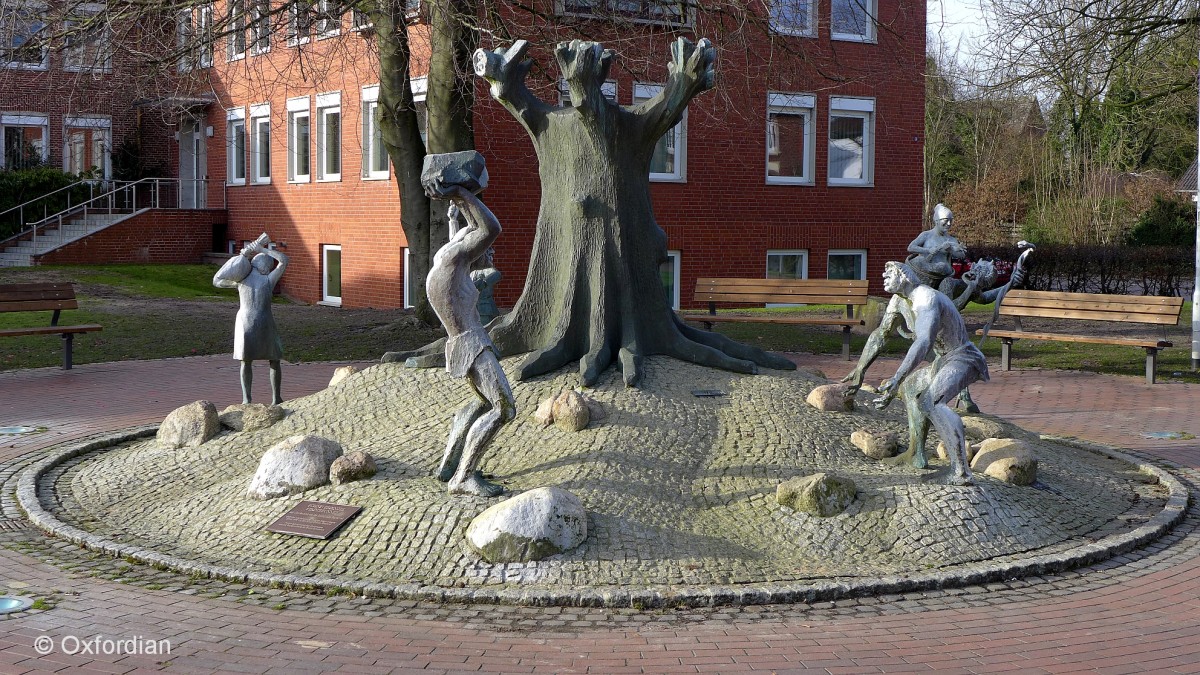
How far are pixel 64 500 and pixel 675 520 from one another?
175 inches

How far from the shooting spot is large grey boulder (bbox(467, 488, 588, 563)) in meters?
6.96

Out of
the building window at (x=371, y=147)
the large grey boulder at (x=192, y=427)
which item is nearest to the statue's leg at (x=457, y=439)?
the large grey boulder at (x=192, y=427)

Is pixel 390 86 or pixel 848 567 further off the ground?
pixel 390 86

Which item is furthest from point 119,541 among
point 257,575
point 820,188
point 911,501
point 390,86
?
point 820,188

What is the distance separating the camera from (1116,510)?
28.6 ft

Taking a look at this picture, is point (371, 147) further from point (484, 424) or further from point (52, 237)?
point (484, 424)

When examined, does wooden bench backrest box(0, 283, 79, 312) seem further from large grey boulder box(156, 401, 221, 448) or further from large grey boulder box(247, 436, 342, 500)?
large grey boulder box(247, 436, 342, 500)

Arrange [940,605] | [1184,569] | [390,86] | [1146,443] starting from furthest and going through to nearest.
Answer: [390,86], [1146,443], [1184,569], [940,605]

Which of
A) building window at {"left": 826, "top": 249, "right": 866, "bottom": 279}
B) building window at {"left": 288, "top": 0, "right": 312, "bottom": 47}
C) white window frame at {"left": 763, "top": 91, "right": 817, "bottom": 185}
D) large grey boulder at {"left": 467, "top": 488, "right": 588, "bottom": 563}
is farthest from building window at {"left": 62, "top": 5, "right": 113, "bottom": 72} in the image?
building window at {"left": 826, "top": 249, "right": 866, "bottom": 279}

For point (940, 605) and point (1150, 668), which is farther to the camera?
point (940, 605)

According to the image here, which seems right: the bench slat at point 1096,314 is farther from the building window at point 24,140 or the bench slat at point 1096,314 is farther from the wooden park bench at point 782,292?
the building window at point 24,140

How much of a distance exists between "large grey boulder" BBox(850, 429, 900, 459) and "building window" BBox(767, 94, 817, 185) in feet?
57.8

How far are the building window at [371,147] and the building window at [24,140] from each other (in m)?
13.4

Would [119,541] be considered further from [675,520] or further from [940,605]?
[940,605]
